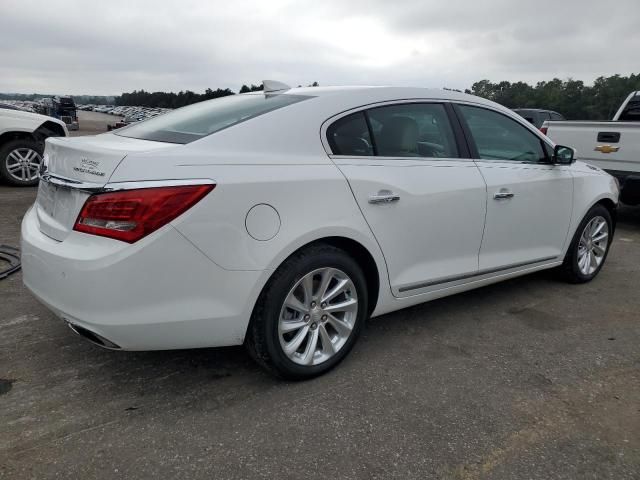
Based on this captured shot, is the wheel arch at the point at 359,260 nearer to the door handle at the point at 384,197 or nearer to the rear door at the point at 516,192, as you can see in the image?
the door handle at the point at 384,197

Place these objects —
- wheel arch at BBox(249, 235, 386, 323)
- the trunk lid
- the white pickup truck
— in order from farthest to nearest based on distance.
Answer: the white pickup truck
wheel arch at BBox(249, 235, 386, 323)
the trunk lid

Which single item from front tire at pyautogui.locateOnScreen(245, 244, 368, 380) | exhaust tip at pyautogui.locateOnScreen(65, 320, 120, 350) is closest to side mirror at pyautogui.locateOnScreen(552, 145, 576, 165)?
front tire at pyautogui.locateOnScreen(245, 244, 368, 380)

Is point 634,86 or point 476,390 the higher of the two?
point 634,86

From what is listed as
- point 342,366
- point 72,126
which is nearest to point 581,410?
point 342,366

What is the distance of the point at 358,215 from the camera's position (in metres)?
2.79

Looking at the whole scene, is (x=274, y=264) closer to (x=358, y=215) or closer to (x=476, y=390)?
(x=358, y=215)

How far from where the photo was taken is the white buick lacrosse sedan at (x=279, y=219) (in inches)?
88.5

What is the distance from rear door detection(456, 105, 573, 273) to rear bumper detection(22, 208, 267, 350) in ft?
6.17

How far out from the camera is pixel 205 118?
9.89ft

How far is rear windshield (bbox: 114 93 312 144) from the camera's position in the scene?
272 centimetres

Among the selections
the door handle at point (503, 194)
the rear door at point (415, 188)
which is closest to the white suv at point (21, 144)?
the rear door at point (415, 188)

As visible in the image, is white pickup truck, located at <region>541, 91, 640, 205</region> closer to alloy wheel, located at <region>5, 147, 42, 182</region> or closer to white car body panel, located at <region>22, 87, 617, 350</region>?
white car body panel, located at <region>22, 87, 617, 350</region>

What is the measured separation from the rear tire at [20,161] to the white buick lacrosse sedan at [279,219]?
584 cm

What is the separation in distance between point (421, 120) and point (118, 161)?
1877 mm
